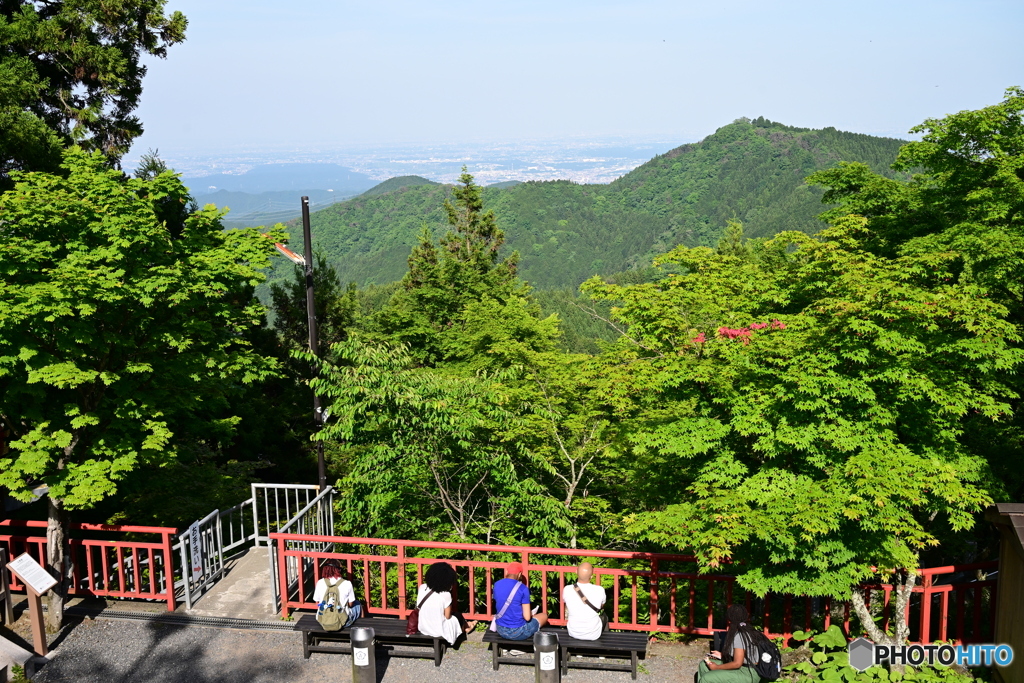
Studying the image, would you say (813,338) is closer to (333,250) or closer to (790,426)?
(790,426)

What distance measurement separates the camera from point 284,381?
2823 cm

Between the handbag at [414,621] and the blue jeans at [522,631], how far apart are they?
86cm

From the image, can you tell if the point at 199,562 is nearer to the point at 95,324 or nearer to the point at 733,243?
the point at 95,324

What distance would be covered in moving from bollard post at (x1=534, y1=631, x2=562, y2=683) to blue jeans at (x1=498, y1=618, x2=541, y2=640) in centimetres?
23

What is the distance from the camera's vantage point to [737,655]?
6559 mm

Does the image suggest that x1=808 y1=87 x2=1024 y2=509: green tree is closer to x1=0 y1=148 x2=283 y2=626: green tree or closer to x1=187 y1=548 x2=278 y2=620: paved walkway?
x1=187 y1=548 x2=278 y2=620: paved walkway

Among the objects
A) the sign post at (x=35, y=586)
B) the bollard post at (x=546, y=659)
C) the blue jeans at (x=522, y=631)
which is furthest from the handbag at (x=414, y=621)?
the sign post at (x=35, y=586)

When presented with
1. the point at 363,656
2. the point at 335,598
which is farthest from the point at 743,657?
the point at 335,598

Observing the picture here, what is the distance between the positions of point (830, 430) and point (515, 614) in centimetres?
358

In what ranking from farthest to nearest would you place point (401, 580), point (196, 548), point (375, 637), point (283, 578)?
point (196, 548), point (283, 578), point (401, 580), point (375, 637)

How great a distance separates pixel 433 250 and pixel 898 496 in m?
41.5

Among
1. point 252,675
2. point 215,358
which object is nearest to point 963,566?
point 252,675

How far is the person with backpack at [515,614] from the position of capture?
7.28 m

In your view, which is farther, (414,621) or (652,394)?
(652,394)
